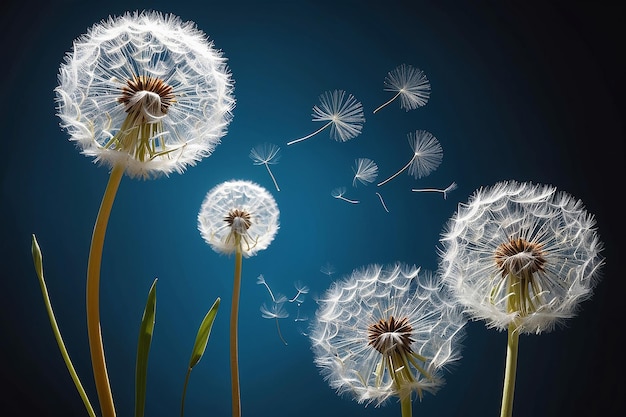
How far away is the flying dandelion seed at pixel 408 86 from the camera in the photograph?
1469 millimetres

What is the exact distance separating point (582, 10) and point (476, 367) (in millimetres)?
1063

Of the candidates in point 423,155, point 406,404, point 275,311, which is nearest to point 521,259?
point 406,404

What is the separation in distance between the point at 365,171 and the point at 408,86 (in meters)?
0.25

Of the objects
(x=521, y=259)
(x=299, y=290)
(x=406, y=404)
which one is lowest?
(x=406, y=404)

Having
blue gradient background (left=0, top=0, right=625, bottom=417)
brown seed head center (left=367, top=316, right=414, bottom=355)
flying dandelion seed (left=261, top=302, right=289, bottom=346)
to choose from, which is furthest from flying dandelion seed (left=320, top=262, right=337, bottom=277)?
brown seed head center (left=367, top=316, right=414, bottom=355)

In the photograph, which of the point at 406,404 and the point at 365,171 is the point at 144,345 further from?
the point at 365,171

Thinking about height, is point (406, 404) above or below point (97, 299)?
below

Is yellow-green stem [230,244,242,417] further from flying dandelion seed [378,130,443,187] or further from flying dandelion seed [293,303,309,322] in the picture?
flying dandelion seed [378,130,443,187]

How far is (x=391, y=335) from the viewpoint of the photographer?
1126 millimetres

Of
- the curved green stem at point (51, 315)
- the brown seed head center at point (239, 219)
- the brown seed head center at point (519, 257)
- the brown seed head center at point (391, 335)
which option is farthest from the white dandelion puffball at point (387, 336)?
the curved green stem at point (51, 315)

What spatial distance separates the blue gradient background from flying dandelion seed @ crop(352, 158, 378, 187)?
0.03 m

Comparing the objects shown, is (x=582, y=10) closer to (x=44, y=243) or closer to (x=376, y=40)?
(x=376, y=40)

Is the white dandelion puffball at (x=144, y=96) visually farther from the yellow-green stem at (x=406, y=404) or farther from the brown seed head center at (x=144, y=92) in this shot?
the yellow-green stem at (x=406, y=404)

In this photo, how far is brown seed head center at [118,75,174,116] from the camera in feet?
3.41
